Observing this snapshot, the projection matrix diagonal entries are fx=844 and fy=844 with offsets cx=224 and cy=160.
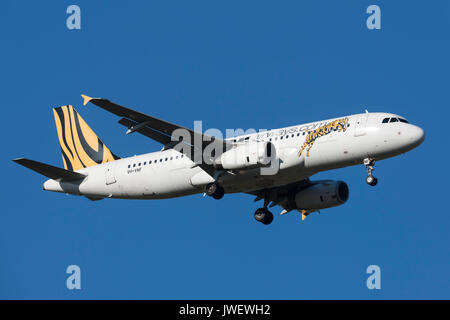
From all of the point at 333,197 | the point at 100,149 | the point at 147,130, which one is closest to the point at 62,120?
the point at 100,149

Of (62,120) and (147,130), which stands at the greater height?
(62,120)

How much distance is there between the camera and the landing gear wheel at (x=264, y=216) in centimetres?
5319

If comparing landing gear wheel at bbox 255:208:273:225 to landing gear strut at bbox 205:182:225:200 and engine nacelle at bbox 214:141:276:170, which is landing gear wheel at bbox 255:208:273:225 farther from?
engine nacelle at bbox 214:141:276:170

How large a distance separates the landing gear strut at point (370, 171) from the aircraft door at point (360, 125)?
148 cm

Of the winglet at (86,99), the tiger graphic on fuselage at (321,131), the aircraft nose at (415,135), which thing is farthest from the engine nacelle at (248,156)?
the winglet at (86,99)

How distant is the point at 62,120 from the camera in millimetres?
59656

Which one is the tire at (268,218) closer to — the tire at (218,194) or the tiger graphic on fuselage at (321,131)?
the tire at (218,194)

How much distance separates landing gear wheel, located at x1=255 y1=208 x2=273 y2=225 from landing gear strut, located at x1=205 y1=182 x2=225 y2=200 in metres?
5.74

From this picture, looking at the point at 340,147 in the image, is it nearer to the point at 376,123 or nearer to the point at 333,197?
the point at 376,123

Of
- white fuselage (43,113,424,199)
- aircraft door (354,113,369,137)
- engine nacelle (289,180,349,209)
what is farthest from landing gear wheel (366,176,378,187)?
engine nacelle (289,180,349,209)

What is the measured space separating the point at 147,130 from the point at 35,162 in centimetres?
800

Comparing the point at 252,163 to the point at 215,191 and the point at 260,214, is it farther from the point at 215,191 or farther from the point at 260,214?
the point at 260,214

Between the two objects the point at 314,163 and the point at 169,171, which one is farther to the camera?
the point at 169,171

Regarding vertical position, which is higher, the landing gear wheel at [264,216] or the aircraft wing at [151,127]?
the aircraft wing at [151,127]
